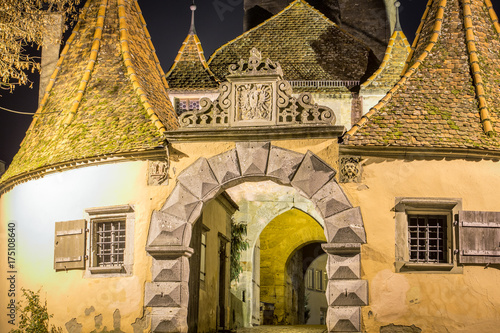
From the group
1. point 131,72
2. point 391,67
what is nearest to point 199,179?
point 131,72

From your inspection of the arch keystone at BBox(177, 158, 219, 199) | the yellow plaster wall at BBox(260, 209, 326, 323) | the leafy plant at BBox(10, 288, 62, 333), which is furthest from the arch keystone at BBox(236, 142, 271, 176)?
the yellow plaster wall at BBox(260, 209, 326, 323)

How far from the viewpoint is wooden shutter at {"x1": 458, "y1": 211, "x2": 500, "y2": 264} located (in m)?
13.6

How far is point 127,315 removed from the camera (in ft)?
46.7

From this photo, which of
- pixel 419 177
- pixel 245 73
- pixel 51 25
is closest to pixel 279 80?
pixel 245 73

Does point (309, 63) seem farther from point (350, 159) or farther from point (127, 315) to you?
point (127, 315)

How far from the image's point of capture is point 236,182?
574 inches

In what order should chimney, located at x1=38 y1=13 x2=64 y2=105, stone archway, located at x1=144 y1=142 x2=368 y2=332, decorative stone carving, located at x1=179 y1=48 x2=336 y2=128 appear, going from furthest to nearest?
chimney, located at x1=38 y1=13 x2=64 y2=105 → decorative stone carving, located at x1=179 y1=48 x2=336 y2=128 → stone archway, located at x1=144 y1=142 x2=368 y2=332

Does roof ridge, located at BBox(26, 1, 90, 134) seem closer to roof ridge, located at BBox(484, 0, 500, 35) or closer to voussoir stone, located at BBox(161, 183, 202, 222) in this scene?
voussoir stone, located at BBox(161, 183, 202, 222)

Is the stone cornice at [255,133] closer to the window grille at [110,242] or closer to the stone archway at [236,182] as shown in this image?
the stone archway at [236,182]

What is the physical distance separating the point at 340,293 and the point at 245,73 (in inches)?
166

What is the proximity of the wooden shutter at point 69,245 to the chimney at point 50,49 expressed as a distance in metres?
4.70

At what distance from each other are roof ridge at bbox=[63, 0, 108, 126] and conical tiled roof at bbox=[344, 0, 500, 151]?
18.2ft

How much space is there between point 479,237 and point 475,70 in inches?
135

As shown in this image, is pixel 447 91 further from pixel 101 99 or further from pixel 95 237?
pixel 95 237
